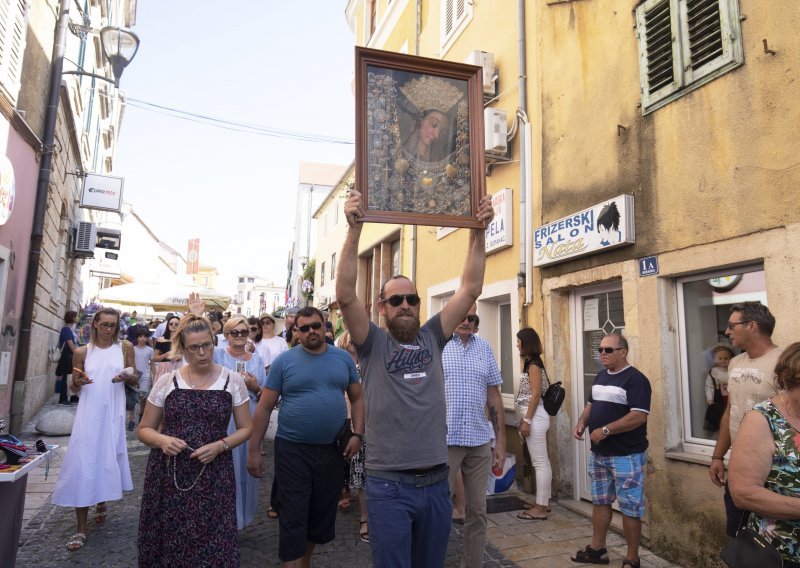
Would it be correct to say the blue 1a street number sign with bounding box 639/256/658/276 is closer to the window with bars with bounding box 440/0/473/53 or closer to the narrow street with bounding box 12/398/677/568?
the narrow street with bounding box 12/398/677/568

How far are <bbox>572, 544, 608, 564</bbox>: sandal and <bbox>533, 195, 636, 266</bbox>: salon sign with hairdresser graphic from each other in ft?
9.32

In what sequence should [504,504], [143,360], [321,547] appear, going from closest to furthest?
1. [321,547]
2. [504,504]
3. [143,360]

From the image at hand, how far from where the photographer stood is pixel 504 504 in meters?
6.52

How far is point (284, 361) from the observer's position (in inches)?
167

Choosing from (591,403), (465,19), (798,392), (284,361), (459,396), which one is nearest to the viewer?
(798,392)

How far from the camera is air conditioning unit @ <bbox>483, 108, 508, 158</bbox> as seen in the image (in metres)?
7.85

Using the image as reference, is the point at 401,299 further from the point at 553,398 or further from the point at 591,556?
the point at 553,398

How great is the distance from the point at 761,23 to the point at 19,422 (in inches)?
433

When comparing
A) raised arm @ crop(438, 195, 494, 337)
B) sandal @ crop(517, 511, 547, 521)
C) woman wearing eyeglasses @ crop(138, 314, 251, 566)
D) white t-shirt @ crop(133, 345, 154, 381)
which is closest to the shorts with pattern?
sandal @ crop(517, 511, 547, 521)

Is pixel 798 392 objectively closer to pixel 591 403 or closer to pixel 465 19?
pixel 591 403

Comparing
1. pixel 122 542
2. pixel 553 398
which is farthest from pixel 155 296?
pixel 553 398

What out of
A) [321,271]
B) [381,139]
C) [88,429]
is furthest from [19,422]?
[321,271]

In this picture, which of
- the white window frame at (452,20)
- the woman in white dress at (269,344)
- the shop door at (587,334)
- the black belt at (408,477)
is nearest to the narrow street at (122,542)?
the shop door at (587,334)

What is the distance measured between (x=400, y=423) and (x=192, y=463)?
1319mm
